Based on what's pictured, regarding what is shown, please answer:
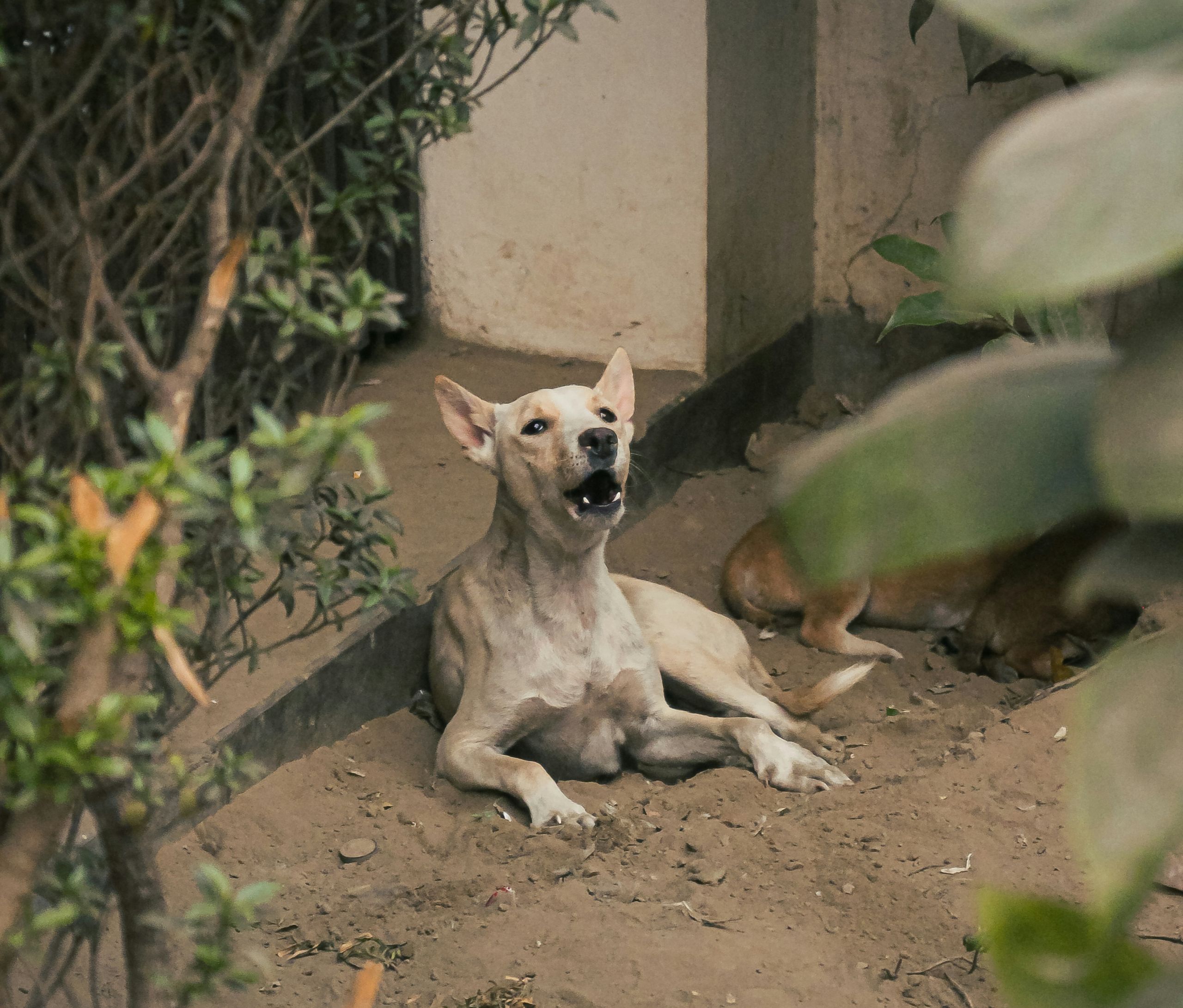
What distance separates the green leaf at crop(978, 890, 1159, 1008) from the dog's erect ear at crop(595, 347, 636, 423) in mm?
3928

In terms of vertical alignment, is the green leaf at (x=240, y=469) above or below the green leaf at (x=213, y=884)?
above

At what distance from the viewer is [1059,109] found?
564 millimetres

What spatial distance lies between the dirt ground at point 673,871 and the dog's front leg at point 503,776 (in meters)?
0.06

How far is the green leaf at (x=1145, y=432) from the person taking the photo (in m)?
0.53

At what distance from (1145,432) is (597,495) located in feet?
11.7

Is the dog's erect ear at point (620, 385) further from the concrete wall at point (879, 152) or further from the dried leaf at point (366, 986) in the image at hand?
the dried leaf at point (366, 986)

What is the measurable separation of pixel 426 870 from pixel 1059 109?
325 cm

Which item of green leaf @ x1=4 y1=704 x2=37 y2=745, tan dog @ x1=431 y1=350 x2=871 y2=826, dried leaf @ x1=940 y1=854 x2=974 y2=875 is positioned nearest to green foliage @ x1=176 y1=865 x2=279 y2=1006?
green leaf @ x1=4 y1=704 x2=37 y2=745

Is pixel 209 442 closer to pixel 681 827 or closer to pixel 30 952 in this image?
pixel 30 952

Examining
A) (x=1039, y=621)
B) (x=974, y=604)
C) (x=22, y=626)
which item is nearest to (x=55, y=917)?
(x=22, y=626)

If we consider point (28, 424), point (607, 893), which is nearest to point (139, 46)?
point (28, 424)

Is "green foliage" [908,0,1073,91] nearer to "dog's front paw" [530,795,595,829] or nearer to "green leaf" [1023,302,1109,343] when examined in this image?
"green leaf" [1023,302,1109,343]

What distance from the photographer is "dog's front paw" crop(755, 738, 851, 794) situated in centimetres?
399

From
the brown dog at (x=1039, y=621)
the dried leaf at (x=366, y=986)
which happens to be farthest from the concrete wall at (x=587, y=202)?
the dried leaf at (x=366, y=986)
